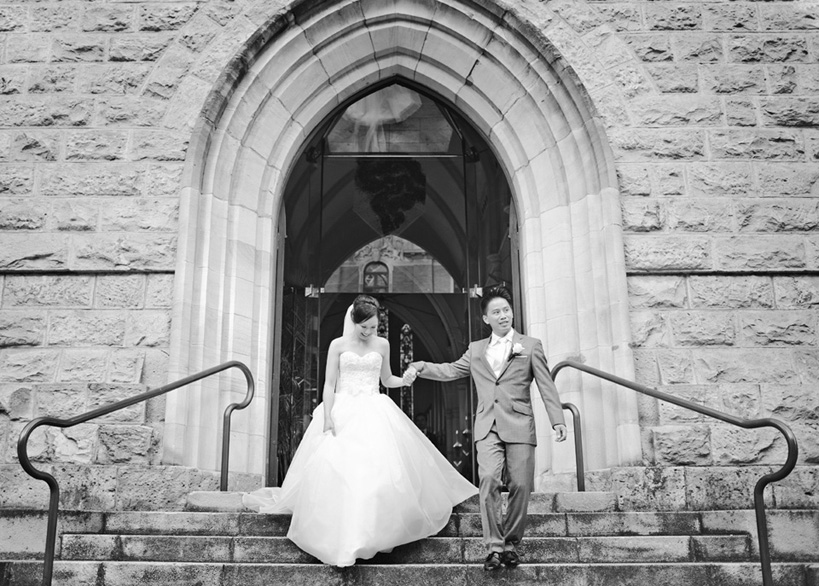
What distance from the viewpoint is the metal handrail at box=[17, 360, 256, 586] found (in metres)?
4.46

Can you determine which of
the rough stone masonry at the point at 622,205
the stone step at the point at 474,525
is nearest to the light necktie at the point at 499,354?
the stone step at the point at 474,525

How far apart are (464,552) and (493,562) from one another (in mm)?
408

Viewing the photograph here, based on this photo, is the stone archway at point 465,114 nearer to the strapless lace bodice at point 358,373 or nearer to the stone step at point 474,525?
the stone step at point 474,525

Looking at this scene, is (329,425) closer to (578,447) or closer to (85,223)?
(578,447)

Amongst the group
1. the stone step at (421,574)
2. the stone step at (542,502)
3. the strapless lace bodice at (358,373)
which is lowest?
the stone step at (421,574)

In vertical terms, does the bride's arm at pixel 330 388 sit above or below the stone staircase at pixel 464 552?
above

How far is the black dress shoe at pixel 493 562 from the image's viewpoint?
4453 mm

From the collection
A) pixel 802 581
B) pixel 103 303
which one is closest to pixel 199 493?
pixel 103 303

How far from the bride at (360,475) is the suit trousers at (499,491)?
1.43ft

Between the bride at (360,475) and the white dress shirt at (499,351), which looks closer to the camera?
the bride at (360,475)

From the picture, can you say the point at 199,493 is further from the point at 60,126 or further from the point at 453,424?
the point at 453,424

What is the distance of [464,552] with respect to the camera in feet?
15.9

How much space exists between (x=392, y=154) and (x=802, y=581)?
18.9 ft

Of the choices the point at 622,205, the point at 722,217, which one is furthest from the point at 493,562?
the point at 722,217
